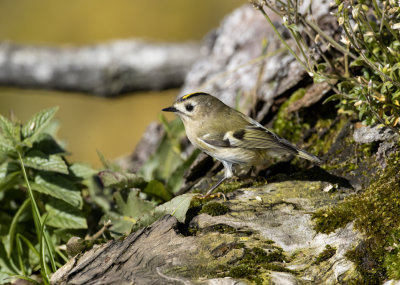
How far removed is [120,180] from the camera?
3029 millimetres

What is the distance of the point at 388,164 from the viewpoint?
8.50 ft

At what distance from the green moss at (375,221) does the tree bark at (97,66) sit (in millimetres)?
4016

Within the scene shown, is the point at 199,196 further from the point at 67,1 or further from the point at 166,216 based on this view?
the point at 67,1

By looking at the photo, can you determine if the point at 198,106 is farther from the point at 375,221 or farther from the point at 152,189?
the point at 375,221

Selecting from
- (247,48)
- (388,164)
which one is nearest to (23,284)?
(388,164)

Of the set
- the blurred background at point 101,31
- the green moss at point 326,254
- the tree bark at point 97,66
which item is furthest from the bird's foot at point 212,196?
the blurred background at point 101,31

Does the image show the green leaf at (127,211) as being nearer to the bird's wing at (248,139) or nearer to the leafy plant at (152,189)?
the leafy plant at (152,189)

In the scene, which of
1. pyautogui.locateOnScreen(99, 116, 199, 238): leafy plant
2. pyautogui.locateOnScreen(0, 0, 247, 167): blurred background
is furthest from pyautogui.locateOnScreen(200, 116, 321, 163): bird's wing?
pyautogui.locateOnScreen(0, 0, 247, 167): blurred background

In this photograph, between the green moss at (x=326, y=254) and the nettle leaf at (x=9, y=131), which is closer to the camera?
the green moss at (x=326, y=254)

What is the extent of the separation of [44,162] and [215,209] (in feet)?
3.72

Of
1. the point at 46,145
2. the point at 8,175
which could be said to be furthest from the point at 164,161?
the point at 8,175

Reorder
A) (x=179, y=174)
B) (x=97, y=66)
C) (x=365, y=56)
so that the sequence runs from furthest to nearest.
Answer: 1. (x=97, y=66)
2. (x=179, y=174)
3. (x=365, y=56)

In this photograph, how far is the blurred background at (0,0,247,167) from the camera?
23.1 ft

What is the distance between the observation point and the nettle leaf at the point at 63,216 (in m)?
2.94
